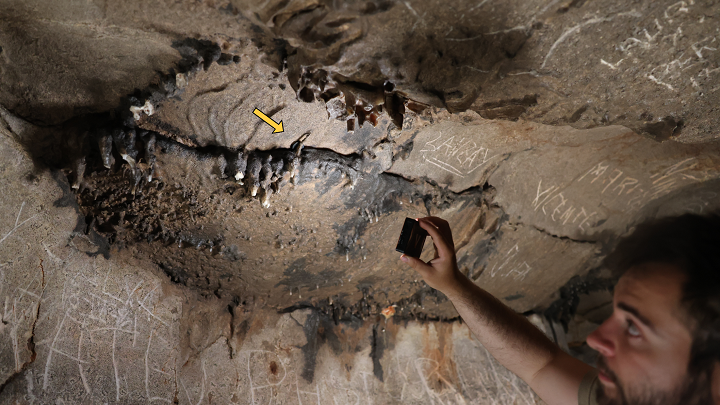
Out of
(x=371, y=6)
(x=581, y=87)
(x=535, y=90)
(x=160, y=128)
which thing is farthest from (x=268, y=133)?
(x=581, y=87)

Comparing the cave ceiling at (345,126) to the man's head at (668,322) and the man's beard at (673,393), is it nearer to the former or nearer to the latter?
the man's head at (668,322)

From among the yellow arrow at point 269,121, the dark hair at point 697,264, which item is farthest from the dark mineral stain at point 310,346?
the dark hair at point 697,264

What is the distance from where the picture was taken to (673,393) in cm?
97

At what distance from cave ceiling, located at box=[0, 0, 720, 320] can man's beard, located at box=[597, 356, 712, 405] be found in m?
0.52

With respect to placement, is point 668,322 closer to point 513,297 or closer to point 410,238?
point 410,238

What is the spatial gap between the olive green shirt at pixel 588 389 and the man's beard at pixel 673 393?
5.8 inches

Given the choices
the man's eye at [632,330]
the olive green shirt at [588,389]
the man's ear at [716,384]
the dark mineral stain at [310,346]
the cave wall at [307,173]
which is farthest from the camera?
the dark mineral stain at [310,346]

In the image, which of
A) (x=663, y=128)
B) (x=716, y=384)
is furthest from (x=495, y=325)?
(x=663, y=128)

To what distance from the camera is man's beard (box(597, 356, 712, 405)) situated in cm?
92

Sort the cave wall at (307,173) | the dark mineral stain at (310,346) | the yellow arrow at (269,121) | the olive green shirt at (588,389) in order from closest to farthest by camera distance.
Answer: the olive green shirt at (588,389) → the cave wall at (307,173) → the yellow arrow at (269,121) → the dark mineral stain at (310,346)

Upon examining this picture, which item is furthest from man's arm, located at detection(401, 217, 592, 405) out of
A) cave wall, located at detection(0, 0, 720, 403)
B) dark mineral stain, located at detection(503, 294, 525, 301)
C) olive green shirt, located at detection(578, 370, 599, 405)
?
dark mineral stain, located at detection(503, 294, 525, 301)

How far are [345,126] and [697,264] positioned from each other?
132cm

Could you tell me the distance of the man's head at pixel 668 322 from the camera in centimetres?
93

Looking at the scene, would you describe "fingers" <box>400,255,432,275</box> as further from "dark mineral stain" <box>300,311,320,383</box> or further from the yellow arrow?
"dark mineral stain" <box>300,311,320,383</box>
